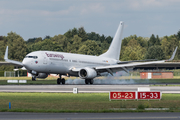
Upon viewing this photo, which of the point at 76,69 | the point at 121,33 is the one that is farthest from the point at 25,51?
the point at 76,69

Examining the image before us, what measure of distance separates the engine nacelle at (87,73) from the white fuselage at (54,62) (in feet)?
5.89

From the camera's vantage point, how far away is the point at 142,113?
22.2 m

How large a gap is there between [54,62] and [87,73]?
235 inches

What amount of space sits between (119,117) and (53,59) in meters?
36.0

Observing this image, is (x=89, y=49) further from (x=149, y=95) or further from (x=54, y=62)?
(x=149, y=95)

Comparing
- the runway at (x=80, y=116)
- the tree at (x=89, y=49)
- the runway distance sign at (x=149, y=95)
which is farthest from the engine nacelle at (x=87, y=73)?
the tree at (x=89, y=49)

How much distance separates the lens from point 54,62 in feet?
181

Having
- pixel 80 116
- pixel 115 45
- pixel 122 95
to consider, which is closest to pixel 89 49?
pixel 115 45

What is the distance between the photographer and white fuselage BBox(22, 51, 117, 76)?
53.0m

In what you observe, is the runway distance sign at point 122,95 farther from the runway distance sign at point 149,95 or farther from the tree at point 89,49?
the tree at point 89,49

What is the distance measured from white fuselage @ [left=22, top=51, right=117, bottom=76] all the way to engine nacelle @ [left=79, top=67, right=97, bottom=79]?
1.79 meters

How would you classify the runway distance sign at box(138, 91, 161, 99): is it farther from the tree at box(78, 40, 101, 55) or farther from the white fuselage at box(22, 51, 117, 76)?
the tree at box(78, 40, 101, 55)

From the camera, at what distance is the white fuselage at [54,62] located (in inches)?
2087

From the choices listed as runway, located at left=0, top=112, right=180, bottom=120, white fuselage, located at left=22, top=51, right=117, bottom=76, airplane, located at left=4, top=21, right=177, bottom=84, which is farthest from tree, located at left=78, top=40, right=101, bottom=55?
runway, located at left=0, top=112, right=180, bottom=120
